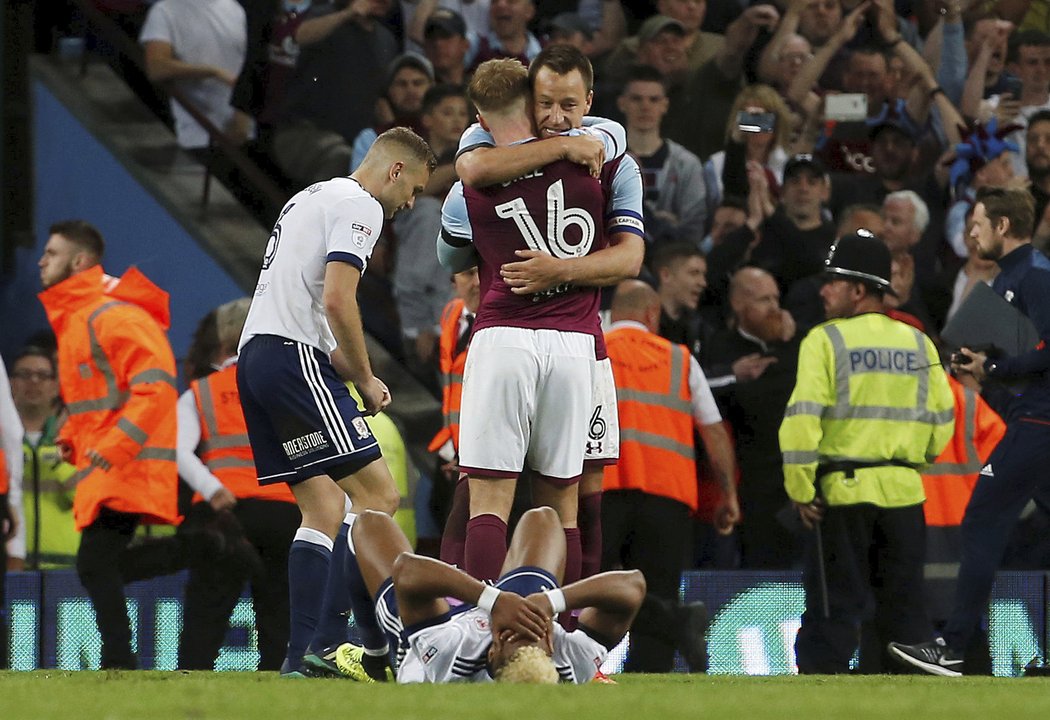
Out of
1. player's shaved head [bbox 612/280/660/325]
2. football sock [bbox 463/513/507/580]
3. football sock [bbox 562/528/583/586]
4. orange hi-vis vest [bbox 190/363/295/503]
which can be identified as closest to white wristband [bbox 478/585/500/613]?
football sock [bbox 463/513/507/580]

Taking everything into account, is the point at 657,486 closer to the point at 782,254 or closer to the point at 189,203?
the point at 782,254

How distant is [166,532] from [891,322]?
418 centimetres

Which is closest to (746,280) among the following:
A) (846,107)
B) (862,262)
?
(862,262)

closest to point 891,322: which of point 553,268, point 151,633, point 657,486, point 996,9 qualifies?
point 657,486

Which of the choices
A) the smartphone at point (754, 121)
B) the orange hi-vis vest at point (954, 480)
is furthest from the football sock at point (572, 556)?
the smartphone at point (754, 121)

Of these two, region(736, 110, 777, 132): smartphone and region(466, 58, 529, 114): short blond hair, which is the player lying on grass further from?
region(736, 110, 777, 132): smartphone

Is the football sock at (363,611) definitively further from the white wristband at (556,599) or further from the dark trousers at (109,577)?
the dark trousers at (109,577)

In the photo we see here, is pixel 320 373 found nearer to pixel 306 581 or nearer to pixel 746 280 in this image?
pixel 306 581

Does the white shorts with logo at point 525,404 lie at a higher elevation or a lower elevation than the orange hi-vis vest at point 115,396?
higher

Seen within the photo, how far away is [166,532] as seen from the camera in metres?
10.5

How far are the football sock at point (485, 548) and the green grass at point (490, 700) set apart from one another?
0.56 meters

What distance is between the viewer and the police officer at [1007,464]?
Result: 28.1 feet

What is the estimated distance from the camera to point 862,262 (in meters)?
9.03

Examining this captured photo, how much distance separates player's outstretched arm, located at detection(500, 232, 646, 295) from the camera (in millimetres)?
6297
